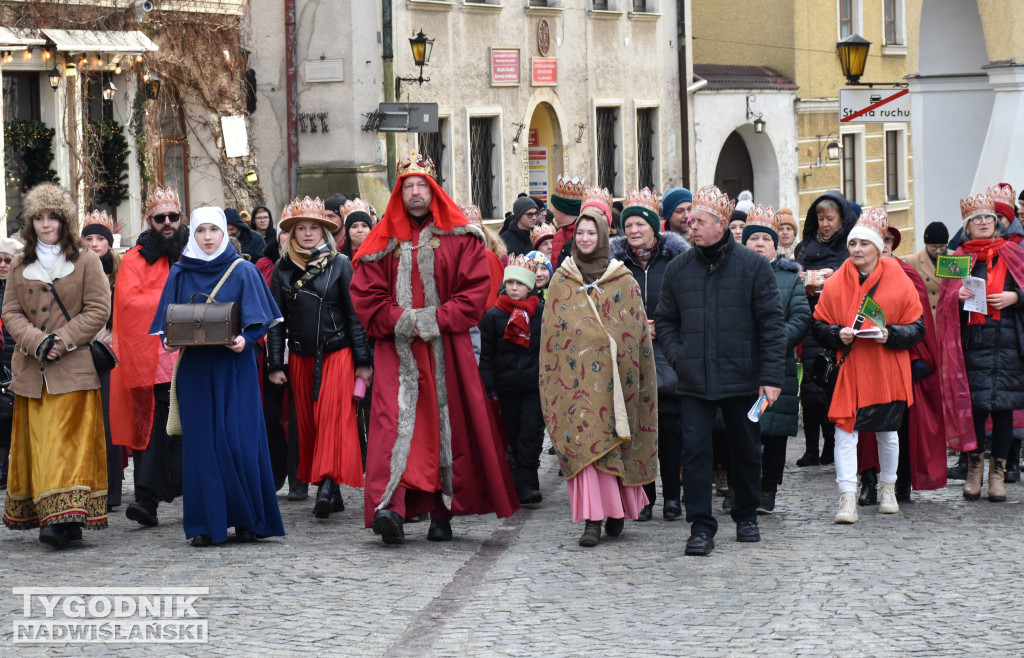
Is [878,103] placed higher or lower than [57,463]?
higher

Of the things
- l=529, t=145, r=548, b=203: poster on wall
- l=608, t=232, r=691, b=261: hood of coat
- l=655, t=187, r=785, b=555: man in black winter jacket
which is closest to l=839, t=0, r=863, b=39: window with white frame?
l=529, t=145, r=548, b=203: poster on wall

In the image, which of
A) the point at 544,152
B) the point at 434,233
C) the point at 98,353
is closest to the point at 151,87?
the point at 544,152

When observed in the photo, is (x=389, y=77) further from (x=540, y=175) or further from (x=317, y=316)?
(x=317, y=316)

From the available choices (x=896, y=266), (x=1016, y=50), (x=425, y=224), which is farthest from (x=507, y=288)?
(x=1016, y=50)

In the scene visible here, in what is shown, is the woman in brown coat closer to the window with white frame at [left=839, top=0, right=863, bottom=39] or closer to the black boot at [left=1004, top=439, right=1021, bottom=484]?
the black boot at [left=1004, top=439, right=1021, bottom=484]

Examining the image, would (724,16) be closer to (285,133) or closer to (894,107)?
(285,133)

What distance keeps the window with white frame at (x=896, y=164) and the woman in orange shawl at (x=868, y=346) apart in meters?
28.4

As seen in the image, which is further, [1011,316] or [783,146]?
[783,146]

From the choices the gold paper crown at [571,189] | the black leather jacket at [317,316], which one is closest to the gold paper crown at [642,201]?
the black leather jacket at [317,316]

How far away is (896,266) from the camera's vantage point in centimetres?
972

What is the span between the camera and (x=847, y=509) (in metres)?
9.47

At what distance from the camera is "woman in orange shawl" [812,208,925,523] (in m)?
9.54

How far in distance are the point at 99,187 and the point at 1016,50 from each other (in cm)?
1044

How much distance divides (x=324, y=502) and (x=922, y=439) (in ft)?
11.8
